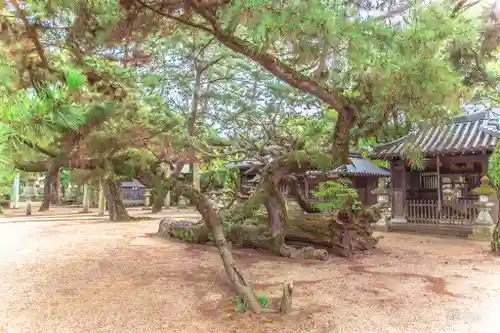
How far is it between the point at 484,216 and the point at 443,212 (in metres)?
1.86

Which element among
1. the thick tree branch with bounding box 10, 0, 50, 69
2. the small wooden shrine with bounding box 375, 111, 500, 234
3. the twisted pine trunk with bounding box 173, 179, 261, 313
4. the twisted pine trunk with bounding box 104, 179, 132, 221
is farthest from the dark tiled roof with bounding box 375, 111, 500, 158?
the twisted pine trunk with bounding box 104, 179, 132, 221

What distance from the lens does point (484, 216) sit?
A: 976 centimetres

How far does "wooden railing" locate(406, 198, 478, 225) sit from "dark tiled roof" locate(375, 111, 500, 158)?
5.40 feet

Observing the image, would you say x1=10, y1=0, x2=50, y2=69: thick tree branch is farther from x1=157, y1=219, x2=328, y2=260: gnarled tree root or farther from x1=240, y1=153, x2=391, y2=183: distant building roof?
x1=240, y1=153, x2=391, y2=183: distant building roof

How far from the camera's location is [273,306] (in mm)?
4113

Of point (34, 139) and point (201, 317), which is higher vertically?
point (34, 139)

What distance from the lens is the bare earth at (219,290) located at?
367 cm

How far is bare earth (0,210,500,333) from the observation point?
3.67 m

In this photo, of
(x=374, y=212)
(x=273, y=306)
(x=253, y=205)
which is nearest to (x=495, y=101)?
(x=374, y=212)

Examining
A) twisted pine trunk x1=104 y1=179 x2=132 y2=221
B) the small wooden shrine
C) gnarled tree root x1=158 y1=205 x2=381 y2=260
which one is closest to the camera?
gnarled tree root x1=158 y1=205 x2=381 y2=260

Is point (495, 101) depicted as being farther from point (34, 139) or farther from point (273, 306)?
point (34, 139)

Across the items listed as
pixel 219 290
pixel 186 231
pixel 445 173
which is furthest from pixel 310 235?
pixel 445 173

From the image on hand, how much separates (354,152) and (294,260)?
10.1m

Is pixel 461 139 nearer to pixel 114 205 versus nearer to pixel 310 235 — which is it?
pixel 310 235
